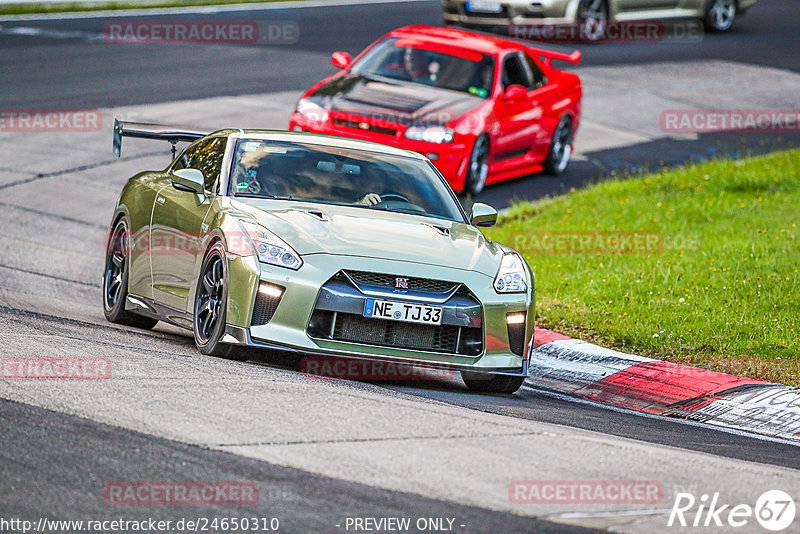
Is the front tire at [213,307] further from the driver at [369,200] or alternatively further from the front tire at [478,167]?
the front tire at [478,167]

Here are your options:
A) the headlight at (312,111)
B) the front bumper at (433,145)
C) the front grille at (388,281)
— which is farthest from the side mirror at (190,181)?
the headlight at (312,111)

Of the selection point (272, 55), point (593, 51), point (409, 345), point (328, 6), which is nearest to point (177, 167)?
point (409, 345)

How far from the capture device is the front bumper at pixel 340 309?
732 cm

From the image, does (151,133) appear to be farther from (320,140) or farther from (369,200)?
(369,200)

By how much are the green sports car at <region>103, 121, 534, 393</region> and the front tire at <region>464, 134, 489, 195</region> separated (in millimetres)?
5334

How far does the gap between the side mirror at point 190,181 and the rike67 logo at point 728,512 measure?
4230mm

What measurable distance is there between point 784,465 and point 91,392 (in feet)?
11.5

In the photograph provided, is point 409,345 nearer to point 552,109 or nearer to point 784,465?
point 784,465

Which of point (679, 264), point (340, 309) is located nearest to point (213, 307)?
point (340, 309)

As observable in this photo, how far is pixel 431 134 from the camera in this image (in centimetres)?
1427

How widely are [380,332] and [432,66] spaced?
8.76 m

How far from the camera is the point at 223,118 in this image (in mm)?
17469

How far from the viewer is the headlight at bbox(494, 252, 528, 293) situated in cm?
777

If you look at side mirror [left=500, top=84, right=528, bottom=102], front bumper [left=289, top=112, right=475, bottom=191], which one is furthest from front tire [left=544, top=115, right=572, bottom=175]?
front bumper [left=289, top=112, right=475, bottom=191]
